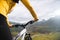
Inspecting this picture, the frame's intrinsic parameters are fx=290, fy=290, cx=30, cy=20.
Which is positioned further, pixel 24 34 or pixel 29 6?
pixel 24 34

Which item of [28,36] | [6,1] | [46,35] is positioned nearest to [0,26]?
[6,1]

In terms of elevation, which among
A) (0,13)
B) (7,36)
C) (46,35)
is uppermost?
(46,35)

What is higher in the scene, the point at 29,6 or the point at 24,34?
the point at 29,6

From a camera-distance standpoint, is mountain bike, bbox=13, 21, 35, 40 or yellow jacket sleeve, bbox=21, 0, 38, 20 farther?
mountain bike, bbox=13, 21, 35, 40

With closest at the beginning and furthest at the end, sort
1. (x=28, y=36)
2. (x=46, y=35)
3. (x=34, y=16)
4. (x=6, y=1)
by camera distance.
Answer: (x=6, y=1) < (x=34, y=16) < (x=28, y=36) < (x=46, y=35)

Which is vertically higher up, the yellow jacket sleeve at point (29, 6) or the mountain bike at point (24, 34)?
the yellow jacket sleeve at point (29, 6)

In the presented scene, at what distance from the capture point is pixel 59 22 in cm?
1180

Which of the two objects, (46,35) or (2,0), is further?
(46,35)

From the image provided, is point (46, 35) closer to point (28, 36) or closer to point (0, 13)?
point (28, 36)

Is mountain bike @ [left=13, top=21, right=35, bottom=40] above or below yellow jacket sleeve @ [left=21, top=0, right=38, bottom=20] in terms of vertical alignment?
below

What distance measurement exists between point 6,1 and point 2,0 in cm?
7

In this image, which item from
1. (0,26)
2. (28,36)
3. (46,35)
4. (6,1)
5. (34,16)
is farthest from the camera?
(46,35)

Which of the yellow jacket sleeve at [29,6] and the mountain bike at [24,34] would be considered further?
the mountain bike at [24,34]

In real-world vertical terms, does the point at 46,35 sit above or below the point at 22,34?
above
